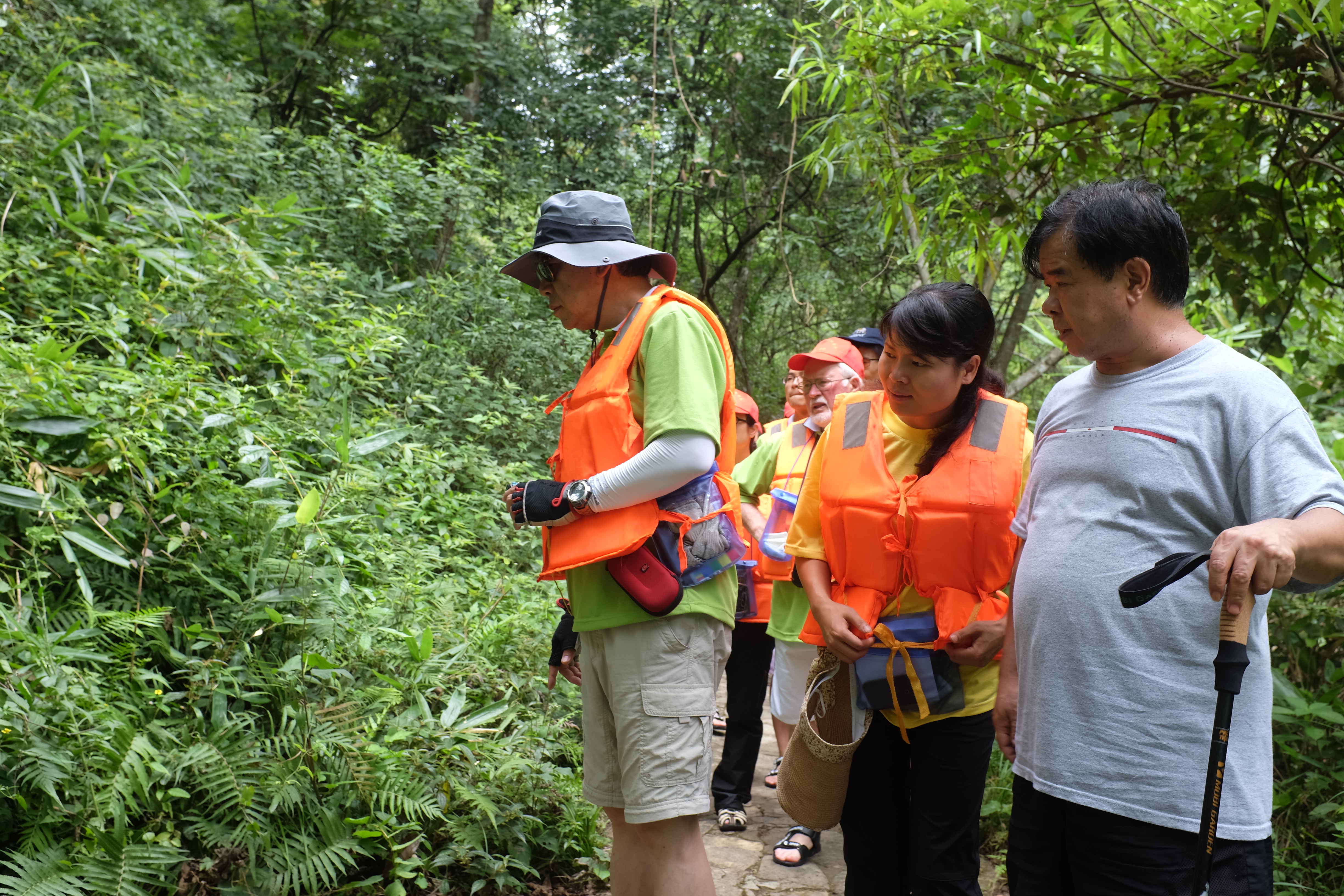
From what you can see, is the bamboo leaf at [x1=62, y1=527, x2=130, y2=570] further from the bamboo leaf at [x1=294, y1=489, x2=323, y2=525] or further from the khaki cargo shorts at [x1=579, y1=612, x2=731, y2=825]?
the khaki cargo shorts at [x1=579, y1=612, x2=731, y2=825]

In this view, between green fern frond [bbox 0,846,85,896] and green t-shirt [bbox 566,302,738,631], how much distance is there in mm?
1535

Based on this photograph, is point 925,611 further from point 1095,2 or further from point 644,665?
point 1095,2

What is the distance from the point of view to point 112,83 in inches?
268

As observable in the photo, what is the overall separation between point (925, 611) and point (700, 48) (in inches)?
434

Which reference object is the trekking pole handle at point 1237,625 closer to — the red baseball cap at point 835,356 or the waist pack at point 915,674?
the waist pack at point 915,674

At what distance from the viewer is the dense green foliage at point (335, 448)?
3.02 m

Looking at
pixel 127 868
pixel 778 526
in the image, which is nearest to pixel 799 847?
pixel 778 526

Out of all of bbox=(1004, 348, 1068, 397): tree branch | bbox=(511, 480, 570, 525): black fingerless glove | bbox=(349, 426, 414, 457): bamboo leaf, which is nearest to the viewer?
bbox=(511, 480, 570, 525): black fingerless glove

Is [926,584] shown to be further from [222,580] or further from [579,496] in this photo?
[222,580]

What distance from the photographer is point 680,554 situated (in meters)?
2.49

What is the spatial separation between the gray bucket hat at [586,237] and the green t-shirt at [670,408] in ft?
0.70

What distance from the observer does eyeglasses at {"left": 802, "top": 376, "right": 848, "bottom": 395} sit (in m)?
4.45

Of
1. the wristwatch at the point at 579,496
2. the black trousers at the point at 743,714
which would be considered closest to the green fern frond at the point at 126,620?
the wristwatch at the point at 579,496

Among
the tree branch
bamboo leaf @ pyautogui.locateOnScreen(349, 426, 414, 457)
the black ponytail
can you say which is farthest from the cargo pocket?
the tree branch
